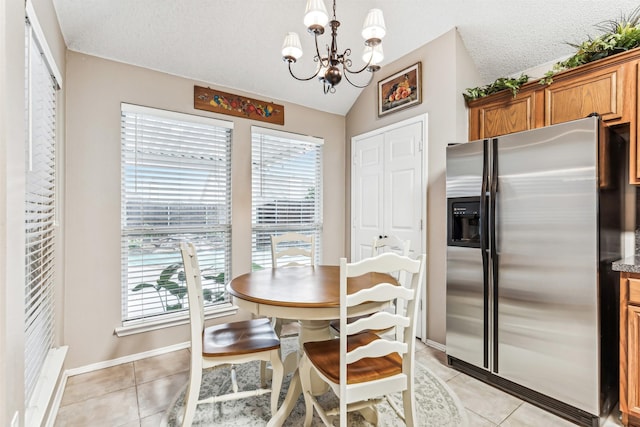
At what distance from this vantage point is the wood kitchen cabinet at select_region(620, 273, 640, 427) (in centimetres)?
174

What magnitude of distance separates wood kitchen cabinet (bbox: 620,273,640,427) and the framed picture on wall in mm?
2105

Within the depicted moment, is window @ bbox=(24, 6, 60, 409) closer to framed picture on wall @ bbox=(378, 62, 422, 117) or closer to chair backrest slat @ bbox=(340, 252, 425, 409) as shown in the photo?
chair backrest slat @ bbox=(340, 252, 425, 409)

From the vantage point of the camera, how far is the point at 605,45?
200cm

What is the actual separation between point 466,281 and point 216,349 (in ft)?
5.95

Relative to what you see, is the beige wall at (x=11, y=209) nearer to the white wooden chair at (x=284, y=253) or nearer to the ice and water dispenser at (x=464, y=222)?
the white wooden chair at (x=284, y=253)

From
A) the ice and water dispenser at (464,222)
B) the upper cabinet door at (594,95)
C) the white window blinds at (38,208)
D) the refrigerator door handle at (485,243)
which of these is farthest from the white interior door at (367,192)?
the white window blinds at (38,208)

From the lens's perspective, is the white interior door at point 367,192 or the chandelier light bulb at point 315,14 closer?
Answer: the chandelier light bulb at point 315,14

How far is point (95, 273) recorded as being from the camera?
8.30 feet

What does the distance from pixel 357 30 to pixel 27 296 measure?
10.2 ft

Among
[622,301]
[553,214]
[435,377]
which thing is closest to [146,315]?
[435,377]

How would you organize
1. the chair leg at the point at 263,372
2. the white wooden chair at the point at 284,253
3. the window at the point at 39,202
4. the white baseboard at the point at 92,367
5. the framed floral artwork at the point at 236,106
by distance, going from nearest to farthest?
the window at the point at 39,202 < the white baseboard at the point at 92,367 < the chair leg at the point at 263,372 < the white wooden chair at the point at 284,253 < the framed floral artwork at the point at 236,106

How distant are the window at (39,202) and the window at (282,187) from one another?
65.9 inches

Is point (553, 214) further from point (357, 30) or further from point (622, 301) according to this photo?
point (357, 30)

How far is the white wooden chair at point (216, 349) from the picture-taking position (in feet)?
5.44
